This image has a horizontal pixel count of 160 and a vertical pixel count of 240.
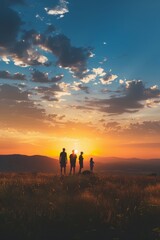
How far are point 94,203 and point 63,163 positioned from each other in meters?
17.9

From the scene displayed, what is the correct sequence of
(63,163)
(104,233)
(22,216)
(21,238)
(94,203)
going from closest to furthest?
(21,238) → (104,233) → (22,216) → (94,203) → (63,163)

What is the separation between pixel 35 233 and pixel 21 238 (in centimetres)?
49

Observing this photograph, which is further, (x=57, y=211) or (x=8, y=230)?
(x=57, y=211)

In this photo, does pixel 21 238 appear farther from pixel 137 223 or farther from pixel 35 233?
pixel 137 223

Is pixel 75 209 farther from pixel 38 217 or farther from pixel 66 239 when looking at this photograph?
pixel 66 239

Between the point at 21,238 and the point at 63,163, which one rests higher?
the point at 63,163

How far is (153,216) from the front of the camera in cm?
1128

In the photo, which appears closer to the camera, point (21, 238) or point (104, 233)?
point (21, 238)

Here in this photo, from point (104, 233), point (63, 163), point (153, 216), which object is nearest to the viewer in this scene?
point (104, 233)

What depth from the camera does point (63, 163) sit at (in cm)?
2998

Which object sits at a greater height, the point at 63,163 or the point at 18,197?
the point at 63,163

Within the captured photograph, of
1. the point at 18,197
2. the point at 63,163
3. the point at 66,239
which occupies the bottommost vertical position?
the point at 66,239

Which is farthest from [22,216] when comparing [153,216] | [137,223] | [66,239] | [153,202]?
[153,202]

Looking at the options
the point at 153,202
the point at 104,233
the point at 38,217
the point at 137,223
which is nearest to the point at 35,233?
the point at 38,217
